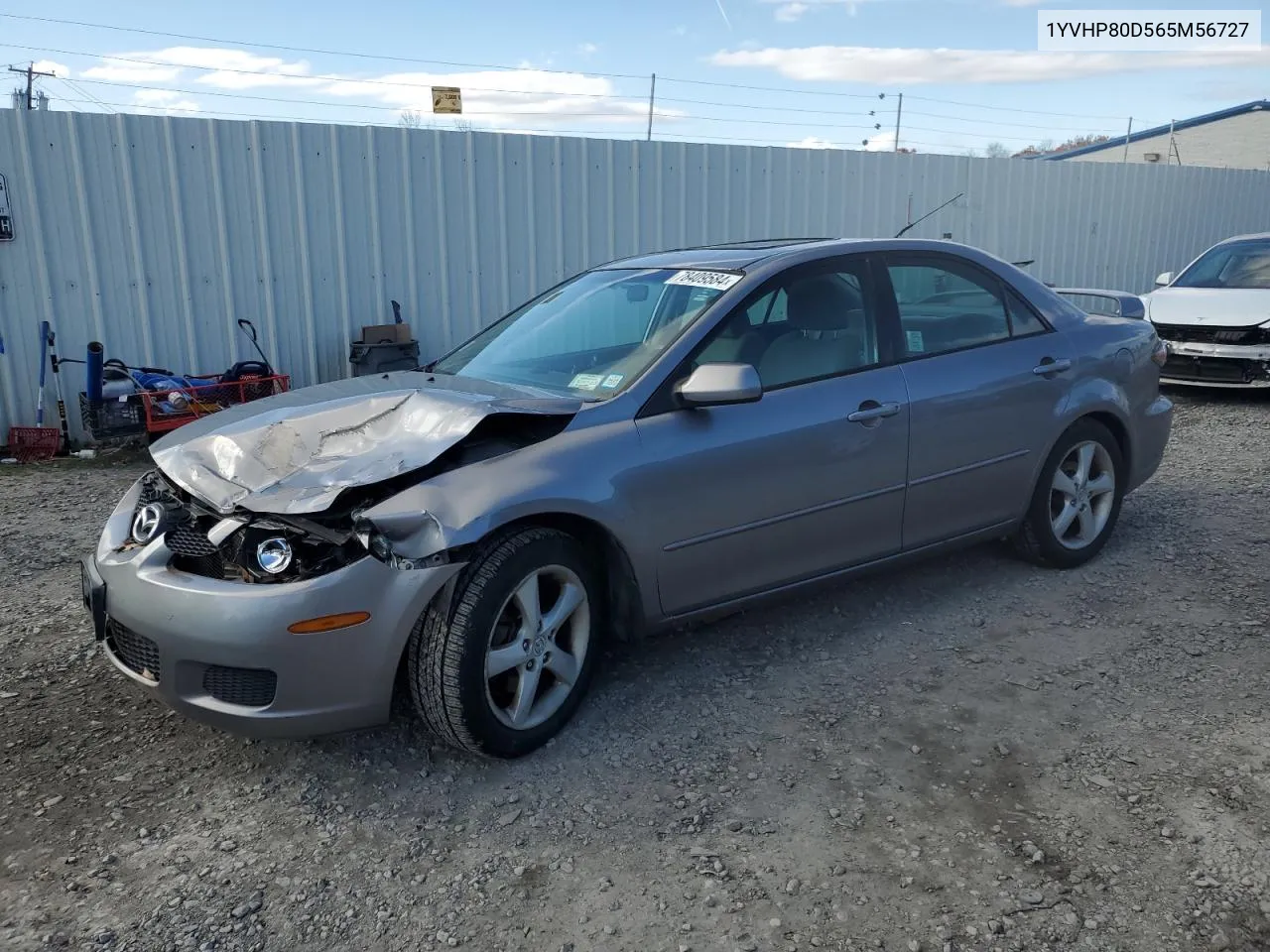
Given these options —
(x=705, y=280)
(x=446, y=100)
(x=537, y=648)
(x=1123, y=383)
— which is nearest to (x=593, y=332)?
(x=705, y=280)

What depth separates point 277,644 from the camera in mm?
2836

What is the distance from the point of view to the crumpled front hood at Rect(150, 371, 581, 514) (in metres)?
3.07

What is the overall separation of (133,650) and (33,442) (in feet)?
17.6

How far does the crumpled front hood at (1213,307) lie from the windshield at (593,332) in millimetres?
7448

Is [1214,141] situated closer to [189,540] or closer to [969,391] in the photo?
[969,391]

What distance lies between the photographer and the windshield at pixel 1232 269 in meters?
10.2

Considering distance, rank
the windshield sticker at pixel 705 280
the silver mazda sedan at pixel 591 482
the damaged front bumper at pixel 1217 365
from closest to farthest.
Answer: the silver mazda sedan at pixel 591 482
the windshield sticker at pixel 705 280
the damaged front bumper at pixel 1217 365

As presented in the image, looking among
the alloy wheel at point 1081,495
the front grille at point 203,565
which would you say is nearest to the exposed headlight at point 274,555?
the front grille at point 203,565

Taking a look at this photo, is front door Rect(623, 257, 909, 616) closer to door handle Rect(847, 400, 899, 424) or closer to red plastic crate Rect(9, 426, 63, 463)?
door handle Rect(847, 400, 899, 424)

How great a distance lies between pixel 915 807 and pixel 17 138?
7.73 m

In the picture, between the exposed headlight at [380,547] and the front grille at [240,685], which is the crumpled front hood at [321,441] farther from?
the front grille at [240,685]

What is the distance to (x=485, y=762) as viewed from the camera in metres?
3.27

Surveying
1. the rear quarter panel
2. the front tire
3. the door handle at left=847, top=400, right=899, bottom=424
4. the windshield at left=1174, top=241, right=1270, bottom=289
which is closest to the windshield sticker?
the door handle at left=847, top=400, right=899, bottom=424

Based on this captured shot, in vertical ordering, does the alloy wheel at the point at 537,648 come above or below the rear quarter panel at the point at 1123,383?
Result: below
